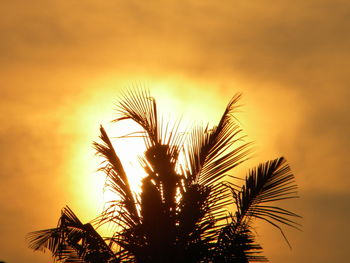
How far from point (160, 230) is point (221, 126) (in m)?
1.79

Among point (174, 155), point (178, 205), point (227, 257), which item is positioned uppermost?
point (174, 155)

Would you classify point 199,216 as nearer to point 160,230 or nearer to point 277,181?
point 160,230

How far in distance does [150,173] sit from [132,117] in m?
1.08

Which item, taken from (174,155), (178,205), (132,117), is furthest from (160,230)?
(132,117)

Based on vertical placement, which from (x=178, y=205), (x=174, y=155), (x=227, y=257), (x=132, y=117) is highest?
(x=132, y=117)

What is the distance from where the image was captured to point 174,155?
392 inches

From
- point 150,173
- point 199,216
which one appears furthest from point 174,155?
point 199,216

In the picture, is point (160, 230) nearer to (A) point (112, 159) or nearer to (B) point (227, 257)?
(B) point (227, 257)

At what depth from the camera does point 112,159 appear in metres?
10.4

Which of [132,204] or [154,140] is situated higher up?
[154,140]

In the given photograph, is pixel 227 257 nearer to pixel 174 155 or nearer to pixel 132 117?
pixel 174 155

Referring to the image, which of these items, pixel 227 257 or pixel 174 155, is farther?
pixel 174 155

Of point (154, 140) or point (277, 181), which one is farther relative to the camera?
point (154, 140)

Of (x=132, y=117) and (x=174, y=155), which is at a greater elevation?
(x=132, y=117)
